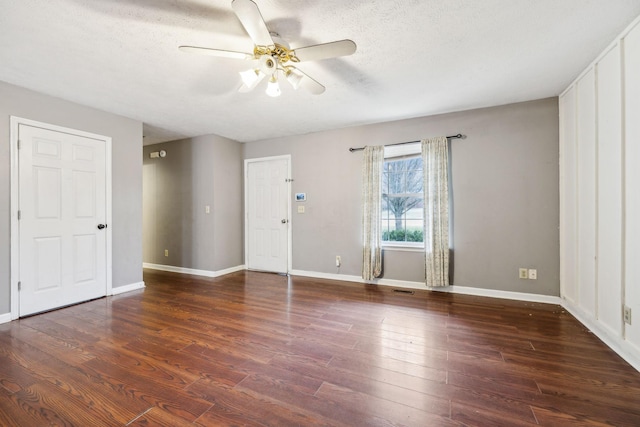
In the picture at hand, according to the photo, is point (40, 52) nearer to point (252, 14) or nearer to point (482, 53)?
point (252, 14)

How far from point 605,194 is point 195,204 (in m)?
5.31

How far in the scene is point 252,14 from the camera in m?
1.60

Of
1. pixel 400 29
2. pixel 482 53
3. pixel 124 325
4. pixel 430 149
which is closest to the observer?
pixel 400 29

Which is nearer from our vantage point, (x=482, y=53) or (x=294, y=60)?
(x=294, y=60)

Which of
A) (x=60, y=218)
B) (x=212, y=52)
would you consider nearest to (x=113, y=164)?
(x=60, y=218)

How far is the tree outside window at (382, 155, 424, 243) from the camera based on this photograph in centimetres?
405

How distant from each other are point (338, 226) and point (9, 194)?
3847 millimetres

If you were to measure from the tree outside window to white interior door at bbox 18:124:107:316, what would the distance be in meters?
3.88

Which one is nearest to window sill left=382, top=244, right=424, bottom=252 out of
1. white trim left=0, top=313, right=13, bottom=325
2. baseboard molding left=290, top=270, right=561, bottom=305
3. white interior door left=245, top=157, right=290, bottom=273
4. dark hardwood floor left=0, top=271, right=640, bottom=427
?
baseboard molding left=290, top=270, right=561, bottom=305

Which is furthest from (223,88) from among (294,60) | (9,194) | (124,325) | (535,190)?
Answer: (535,190)

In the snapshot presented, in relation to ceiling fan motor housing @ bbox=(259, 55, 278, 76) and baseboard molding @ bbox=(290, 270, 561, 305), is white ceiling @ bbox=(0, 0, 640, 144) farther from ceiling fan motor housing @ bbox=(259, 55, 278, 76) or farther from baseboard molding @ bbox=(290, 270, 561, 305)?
baseboard molding @ bbox=(290, 270, 561, 305)

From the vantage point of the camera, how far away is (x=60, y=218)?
3.19m

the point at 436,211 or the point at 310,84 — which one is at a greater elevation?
the point at 310,84

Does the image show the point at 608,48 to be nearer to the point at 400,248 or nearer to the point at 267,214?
the point at 400,248
